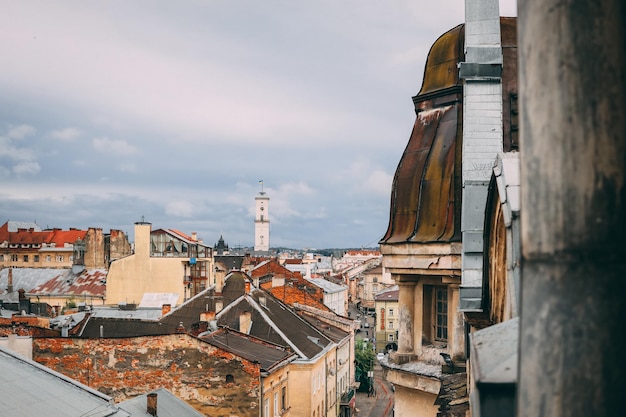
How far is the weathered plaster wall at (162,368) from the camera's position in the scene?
98.1 ft

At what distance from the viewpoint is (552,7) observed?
2076 mm

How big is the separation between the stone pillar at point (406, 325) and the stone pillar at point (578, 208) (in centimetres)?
1176

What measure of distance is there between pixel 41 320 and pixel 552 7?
4636 centimetres

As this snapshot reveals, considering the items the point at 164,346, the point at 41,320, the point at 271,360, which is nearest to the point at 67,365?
the point at 164,346

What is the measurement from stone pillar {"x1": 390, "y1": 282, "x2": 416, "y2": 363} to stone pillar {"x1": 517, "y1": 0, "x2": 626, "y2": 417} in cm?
1176

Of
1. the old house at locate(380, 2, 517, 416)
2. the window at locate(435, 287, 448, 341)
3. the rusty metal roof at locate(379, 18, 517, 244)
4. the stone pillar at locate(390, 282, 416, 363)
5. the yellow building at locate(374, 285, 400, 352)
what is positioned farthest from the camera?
the yellow building at locate(374, 285, 400, 352)

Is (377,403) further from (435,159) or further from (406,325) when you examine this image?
(435,159)

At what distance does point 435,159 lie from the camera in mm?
12656

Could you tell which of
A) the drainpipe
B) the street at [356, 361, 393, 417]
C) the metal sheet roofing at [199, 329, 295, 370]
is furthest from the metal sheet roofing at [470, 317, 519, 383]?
the street at [356, 361, 393, 417]

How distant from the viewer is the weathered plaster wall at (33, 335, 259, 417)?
98.1 ft

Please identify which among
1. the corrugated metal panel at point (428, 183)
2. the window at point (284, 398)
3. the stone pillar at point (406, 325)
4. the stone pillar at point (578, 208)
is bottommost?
the window at point (284, 398)

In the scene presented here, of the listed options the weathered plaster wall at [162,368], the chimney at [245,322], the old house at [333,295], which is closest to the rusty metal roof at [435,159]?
the weathered plaster wall at [162,368]

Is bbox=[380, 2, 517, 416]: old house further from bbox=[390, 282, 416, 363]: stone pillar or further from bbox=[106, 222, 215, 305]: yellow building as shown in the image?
bbox=[106, 222, 215, 305]: yellow building

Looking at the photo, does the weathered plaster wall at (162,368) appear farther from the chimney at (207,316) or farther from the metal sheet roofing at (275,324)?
the chimney at (207,316)
